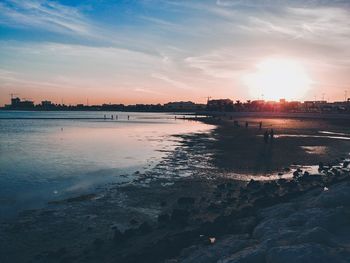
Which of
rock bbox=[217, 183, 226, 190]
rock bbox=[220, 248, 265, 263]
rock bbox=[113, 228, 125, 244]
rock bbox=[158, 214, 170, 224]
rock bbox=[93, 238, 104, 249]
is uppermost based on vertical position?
rock bbox=[220, 248, 265, 263]

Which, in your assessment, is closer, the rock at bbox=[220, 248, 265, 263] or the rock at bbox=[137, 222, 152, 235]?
the rock at bbox=[220, 248, 265, 263]

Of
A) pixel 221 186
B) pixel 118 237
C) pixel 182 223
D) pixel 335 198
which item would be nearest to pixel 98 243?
pixel 118 237

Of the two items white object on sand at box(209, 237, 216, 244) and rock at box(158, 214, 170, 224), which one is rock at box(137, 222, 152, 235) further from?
white object on sand at box(209, 237, 216, 244)

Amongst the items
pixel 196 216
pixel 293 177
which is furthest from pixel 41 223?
Result: pixel 293 177

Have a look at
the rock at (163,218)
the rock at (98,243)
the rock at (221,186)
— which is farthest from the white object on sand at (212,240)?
the rock at (221,186)

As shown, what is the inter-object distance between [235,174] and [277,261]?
15413mm

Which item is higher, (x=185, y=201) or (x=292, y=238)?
(x=292, y=238)

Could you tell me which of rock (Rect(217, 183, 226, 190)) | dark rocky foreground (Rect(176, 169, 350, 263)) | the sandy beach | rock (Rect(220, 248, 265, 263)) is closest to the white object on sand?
the sandy beach

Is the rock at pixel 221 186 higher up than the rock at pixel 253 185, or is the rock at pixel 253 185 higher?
the rock at pixel 253 185

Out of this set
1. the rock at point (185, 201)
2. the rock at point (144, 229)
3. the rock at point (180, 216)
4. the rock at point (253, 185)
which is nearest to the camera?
the rock at point (144, 229)

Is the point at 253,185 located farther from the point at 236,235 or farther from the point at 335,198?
the point at 236,235

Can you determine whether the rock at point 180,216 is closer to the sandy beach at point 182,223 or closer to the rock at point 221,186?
the sandy beach at point 182,223

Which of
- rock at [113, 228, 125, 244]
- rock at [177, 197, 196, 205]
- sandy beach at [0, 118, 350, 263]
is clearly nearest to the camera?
sandy beach at [0, 118, 350, 263]

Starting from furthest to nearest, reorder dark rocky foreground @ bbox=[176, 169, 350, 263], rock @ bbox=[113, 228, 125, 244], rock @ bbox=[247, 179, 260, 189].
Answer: rock @ bbox=[247, 179, 260, 189], rock @ bbox=[113, 228, 125, 244], dark rocky foreground @ bbox=[176, 169, 350, 263]
